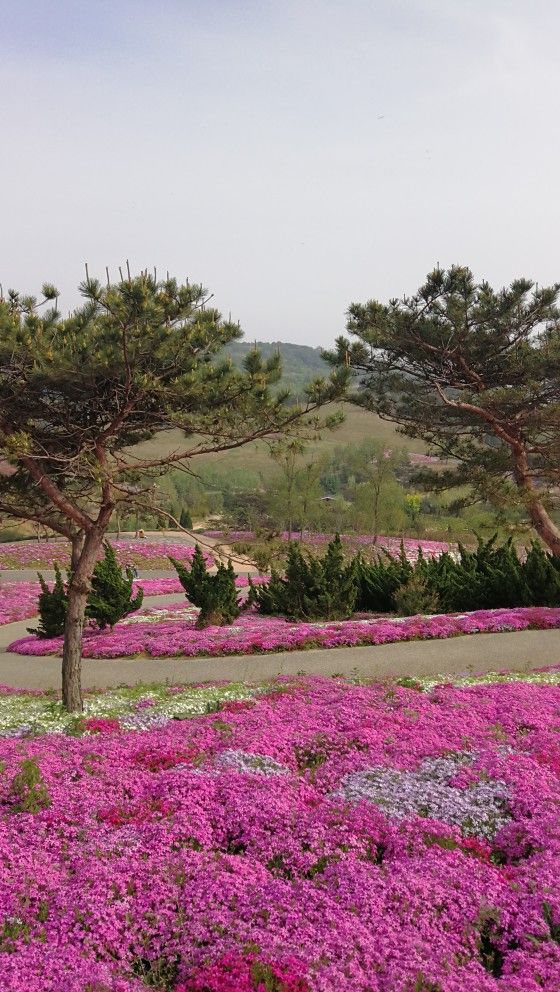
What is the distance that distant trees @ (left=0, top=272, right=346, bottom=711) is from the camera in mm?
10148

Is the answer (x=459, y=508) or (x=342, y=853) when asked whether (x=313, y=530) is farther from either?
(x=342, y=853)

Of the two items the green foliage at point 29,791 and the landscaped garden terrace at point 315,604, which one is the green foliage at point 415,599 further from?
the green foliage at point 29,791

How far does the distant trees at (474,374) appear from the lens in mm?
20797

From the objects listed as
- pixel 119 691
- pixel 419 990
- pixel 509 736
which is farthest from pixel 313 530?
pixel 419 990

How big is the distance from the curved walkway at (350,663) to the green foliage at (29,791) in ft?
26.9

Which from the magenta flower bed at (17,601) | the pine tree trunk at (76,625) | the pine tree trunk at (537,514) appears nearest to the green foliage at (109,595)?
the magenta flower bed at (17,601)

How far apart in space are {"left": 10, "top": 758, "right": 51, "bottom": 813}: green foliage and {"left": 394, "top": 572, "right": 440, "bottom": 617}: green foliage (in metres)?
15.3

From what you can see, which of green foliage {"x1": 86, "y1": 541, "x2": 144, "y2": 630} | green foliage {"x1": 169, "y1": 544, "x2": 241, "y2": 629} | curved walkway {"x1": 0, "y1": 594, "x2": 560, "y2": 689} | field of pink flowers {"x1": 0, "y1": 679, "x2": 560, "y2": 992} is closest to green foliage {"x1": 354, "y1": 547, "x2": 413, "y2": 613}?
green foliage {"x1": 169, "y1": 544, "x2": 241, "y2": 629}

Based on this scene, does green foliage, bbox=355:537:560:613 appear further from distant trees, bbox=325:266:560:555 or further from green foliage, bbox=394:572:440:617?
distant trees, bbox=325:266:560:555

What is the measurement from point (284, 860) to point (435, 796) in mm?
1635

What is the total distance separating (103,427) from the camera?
12.2m

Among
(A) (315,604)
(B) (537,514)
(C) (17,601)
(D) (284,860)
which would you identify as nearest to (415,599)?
(A) (315,604)

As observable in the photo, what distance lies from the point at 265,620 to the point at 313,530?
45641 millimetres

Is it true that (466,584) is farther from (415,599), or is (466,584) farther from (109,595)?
(109,595)
